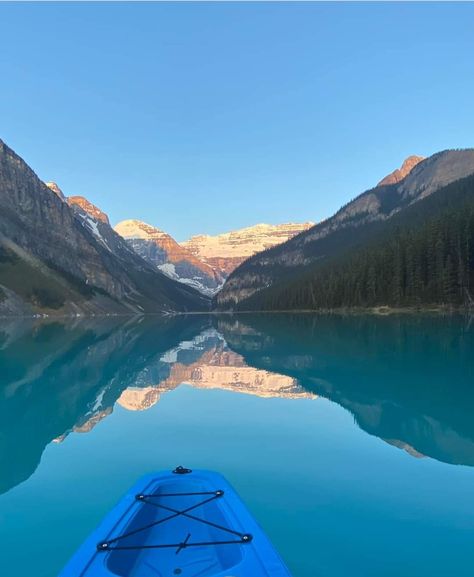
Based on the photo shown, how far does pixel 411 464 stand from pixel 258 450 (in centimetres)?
523

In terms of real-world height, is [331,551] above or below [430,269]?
below

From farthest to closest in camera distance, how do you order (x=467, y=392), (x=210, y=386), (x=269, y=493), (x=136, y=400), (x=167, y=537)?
(x=210, y=386) < (x=136, y=400) < (x=467, y=392) < (x=269, y=493) < (x=167, y=537)

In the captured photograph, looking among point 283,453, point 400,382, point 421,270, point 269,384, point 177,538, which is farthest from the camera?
point 421,270

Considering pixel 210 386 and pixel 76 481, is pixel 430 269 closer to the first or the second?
pixel 210 386

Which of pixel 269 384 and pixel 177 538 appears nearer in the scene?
pixel 177 538

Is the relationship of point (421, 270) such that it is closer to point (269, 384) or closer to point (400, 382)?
point (400, 382)

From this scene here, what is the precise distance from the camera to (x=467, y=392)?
2281 centimetres

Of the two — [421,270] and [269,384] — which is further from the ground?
[421,270]

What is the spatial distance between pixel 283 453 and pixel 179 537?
756 centimetres

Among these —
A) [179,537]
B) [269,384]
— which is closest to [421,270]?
[269,384]

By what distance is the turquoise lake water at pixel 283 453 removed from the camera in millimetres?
9406

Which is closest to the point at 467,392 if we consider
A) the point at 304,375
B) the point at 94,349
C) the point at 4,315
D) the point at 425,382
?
the point at 425,382

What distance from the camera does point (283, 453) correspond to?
15.7 meters

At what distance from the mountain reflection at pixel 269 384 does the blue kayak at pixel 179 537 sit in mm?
6479
